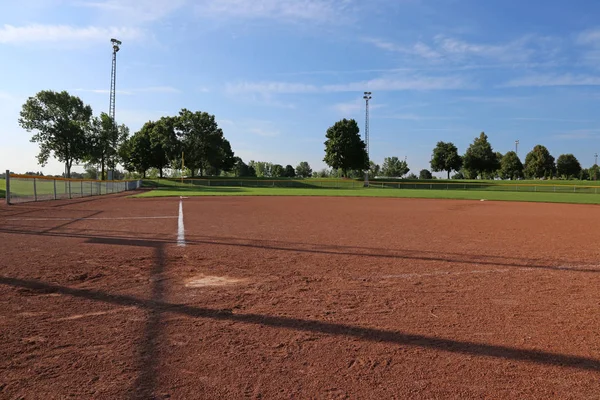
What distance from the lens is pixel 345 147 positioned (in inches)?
2980

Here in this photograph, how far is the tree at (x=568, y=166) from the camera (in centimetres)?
9906

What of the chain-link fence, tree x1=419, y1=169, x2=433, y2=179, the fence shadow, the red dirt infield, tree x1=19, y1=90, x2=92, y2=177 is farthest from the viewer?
tree x1=419, y1=169, x2=433, y2=179

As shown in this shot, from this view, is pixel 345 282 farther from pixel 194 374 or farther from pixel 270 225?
pixel 270 225

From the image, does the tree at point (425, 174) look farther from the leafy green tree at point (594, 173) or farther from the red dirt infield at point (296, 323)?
the red dirt infield at point (296, 323)

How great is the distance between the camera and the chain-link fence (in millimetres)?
19872

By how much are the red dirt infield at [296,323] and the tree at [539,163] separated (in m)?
99.8

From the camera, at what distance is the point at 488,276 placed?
17.4 ft

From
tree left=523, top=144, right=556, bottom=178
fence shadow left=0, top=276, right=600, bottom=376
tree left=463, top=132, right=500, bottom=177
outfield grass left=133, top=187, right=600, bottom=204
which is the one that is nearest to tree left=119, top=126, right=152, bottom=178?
outfield grass left=133, top=187, right=600, bottom=204

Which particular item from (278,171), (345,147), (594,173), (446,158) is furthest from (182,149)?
(594,173)

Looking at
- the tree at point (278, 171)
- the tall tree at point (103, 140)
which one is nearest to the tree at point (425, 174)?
the tree at point (278, 171)

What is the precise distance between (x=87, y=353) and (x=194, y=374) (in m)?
0.92

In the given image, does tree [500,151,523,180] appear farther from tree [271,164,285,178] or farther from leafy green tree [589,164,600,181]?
tree [271,164,285,178]

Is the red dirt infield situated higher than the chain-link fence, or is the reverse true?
the chain-link fence

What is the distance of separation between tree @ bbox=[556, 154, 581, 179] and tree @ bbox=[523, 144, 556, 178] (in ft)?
24.9
